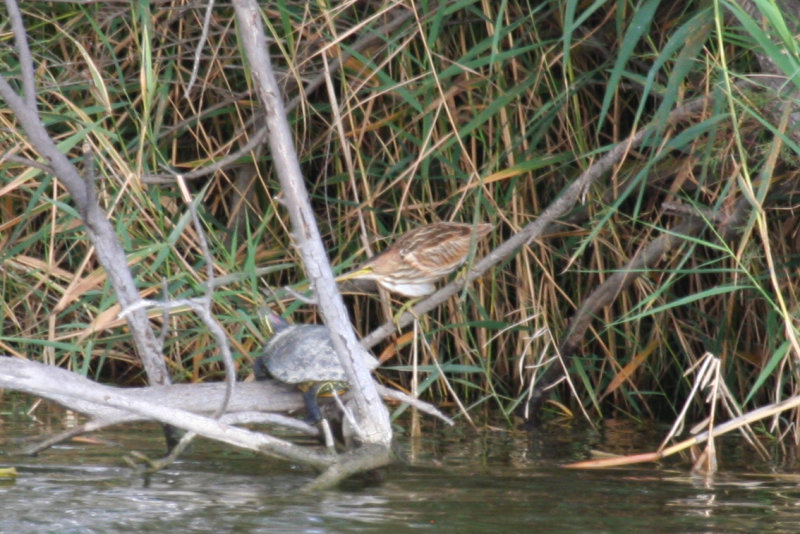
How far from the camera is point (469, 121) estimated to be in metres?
5.09

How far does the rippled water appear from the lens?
10.8ft

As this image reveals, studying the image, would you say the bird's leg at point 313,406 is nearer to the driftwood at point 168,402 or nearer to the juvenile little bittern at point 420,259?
the driftwood at point 168,402

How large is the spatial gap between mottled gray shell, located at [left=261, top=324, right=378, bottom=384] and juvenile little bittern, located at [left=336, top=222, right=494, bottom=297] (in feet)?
1.69

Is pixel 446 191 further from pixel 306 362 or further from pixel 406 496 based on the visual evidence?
pixel 406 496

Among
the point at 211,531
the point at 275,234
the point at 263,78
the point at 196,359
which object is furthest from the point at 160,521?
the point at 275,234

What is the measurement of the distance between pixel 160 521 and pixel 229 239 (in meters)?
2.59

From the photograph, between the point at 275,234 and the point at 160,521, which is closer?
the point at 160,521

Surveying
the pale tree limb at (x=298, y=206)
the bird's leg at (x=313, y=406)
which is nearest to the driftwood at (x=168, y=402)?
the bird's leg at (x=313, y=406)

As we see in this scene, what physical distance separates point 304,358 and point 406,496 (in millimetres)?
617

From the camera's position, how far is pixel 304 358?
4023 mm

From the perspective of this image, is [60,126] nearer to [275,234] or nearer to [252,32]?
[275,234]

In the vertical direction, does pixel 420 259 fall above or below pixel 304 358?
above

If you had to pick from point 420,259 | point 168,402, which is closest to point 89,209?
point 168,402

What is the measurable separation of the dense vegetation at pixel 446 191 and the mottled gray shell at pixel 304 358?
1.48ft
